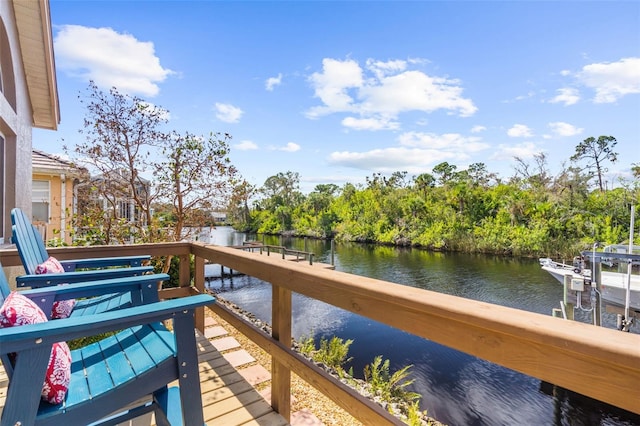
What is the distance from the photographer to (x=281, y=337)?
146 cm

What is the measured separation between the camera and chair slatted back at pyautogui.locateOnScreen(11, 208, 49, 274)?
5.44ft

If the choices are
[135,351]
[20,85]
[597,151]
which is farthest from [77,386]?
[597,151]

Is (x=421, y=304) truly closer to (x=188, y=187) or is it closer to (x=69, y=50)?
(x=188, y=187)

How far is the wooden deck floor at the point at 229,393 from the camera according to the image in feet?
4.99

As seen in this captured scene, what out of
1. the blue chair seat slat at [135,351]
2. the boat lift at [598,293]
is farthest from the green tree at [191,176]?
the boat lift at [598,293]

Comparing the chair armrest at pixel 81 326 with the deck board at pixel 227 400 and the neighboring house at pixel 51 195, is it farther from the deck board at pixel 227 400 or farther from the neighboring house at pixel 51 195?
the neighboring house at pixel 51 195

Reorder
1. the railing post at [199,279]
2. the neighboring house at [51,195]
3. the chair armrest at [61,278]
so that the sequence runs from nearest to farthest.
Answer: the chair armrest at [61,278]
the railing post at [199,279]
the neighboring house at [51,195]

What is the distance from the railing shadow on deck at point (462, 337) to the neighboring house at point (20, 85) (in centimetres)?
316

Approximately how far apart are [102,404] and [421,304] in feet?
3.16

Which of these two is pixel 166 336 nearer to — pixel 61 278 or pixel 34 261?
pixel 61 278

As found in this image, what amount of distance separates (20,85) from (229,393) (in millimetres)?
4286

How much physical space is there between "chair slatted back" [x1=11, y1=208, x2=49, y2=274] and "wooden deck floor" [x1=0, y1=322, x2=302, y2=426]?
666mm

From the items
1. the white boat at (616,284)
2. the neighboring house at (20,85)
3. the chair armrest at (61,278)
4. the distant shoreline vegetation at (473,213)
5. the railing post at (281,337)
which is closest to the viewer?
the railing post at (281,337)

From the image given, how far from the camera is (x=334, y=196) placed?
1430 inches
